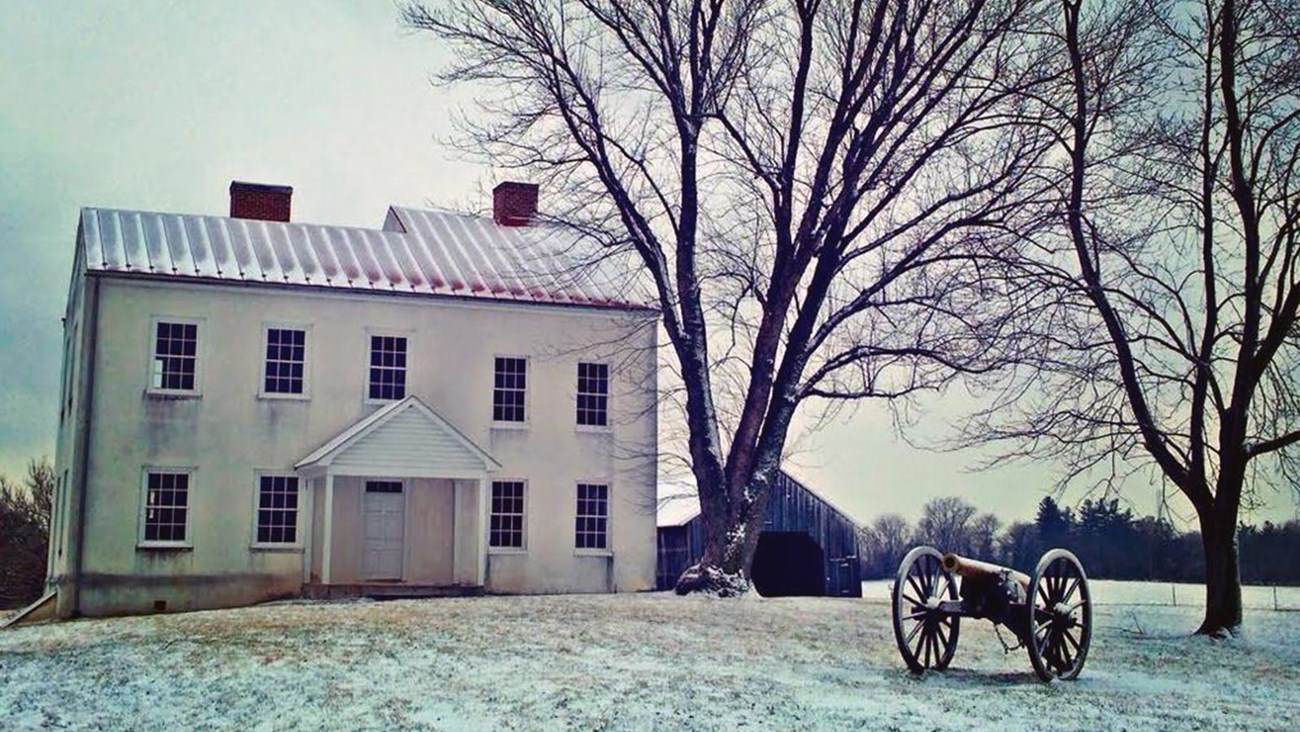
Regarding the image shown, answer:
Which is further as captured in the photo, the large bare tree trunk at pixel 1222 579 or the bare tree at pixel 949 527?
the bare tree at pixel 949 527

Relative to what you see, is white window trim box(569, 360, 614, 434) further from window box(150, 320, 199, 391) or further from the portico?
window box(150, 320, 199, 391)

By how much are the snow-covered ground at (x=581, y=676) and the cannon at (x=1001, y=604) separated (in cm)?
32

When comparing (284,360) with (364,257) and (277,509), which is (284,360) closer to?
(277,509)

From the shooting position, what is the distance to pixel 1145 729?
1219 cm

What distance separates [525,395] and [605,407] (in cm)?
168

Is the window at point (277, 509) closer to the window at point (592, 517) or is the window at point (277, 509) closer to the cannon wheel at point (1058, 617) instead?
the window at point (592, 517)

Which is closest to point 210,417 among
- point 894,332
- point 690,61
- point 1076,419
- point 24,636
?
point 24,636

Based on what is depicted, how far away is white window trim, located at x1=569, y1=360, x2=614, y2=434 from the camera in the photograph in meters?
29.0

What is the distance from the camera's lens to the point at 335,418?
2714 centimetres

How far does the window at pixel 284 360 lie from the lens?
27.0m

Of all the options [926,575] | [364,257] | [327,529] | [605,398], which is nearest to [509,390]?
[605,398]

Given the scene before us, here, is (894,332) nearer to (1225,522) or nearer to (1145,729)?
(1225,522)

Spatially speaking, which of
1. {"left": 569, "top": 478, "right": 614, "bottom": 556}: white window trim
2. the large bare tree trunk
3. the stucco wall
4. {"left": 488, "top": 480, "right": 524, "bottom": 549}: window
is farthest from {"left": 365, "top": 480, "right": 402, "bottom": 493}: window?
the large bare tree trunk

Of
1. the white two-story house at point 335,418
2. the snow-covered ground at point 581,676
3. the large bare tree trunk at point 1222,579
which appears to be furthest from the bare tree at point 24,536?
the large bare tree trunk at point 1222,579
